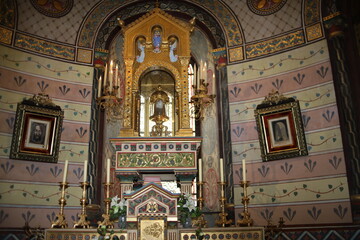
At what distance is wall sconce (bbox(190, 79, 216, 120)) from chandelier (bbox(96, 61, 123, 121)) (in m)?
1.69

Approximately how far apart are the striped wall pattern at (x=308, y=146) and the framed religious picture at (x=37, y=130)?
386 cm

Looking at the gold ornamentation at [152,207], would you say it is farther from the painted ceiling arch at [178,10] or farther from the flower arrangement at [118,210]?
the painted ceiling arch at [178,10]

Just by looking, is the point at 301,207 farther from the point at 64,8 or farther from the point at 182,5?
the point at 64,8

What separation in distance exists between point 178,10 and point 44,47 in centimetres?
348

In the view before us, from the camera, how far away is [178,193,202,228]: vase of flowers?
5777 millimetres

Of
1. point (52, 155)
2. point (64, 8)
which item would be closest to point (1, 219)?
point (52, 155)

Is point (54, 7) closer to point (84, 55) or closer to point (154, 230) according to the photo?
point (84, 55)

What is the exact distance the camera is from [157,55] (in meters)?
8.88

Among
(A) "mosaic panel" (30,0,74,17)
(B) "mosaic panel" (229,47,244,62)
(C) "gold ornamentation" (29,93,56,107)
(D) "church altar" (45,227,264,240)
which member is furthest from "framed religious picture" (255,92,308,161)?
(A) "mosaic panel" (30,0,74,17)

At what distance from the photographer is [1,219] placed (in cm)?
732

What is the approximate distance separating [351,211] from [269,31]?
428 centimetres

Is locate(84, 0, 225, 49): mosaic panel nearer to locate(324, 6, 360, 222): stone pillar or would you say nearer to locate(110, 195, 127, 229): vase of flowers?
locate(324, 6, 360, 222): stone pillar

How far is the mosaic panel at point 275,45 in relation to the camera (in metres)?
8.48

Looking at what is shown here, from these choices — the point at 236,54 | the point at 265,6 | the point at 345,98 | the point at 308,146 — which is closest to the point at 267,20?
the point at 265,6
